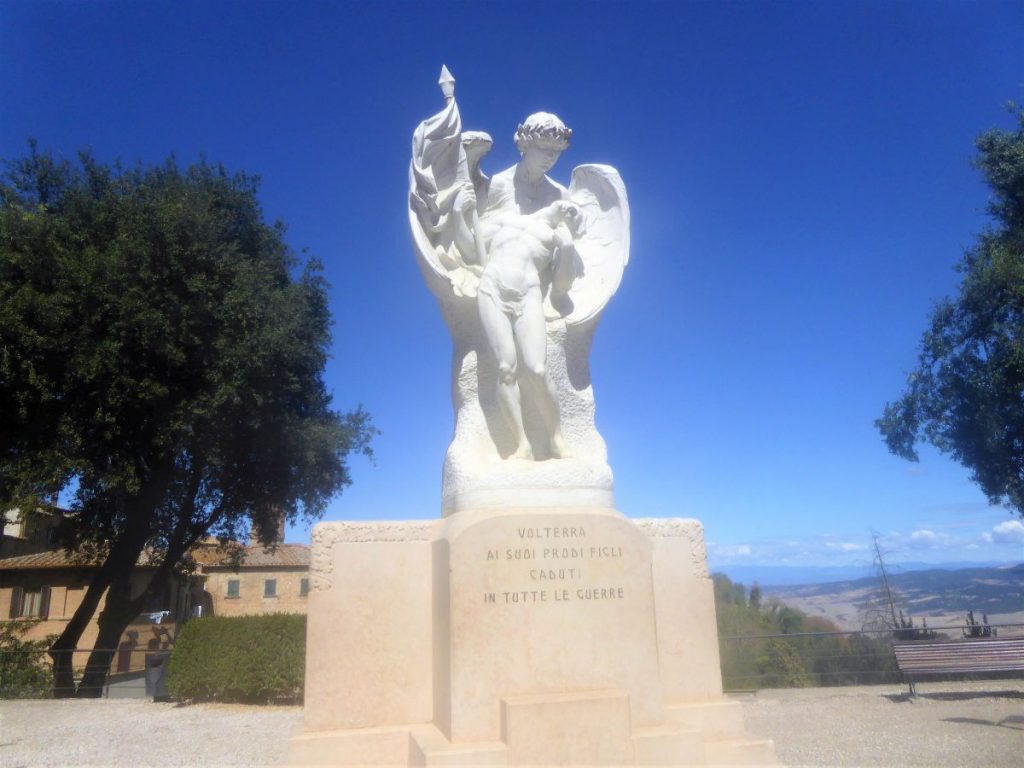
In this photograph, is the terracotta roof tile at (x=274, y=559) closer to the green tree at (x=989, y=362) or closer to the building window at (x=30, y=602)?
the building window at (x=30, y=602)

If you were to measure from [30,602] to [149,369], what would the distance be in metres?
22.3

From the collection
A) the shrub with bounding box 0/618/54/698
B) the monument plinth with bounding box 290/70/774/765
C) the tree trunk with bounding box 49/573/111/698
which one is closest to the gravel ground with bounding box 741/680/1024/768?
the monument plinth with bounding box 290/70/774/765

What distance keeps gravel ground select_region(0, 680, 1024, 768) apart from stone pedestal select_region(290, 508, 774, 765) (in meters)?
2.52

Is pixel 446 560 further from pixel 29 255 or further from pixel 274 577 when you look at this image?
pixel 274 577

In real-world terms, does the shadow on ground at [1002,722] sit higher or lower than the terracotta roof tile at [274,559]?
lower

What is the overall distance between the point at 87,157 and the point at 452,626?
15885 millimetres

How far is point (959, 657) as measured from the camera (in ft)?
35.2

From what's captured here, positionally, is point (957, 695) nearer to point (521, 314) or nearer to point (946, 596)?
point (521, 314)

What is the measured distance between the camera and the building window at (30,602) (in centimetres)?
2944

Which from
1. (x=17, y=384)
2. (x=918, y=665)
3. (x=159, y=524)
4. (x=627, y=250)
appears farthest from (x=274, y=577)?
(x=627, y=250)

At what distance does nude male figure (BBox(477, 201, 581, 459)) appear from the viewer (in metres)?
5.40

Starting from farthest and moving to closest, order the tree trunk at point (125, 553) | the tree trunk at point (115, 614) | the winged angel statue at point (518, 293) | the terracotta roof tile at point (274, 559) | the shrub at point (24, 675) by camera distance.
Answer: the terracotta roof tile at point (274, 559)
the tree trunk at point (115, 614)
the tree trunk at point (125, 553)
the shrub at point (24, 675)
the winged angel statue at point (518, 293)

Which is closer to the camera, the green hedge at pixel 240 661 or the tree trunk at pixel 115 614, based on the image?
the green hedge at pixel 240 661

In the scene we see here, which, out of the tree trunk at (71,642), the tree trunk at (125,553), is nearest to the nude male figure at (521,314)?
the tree trunk at (125,553)
